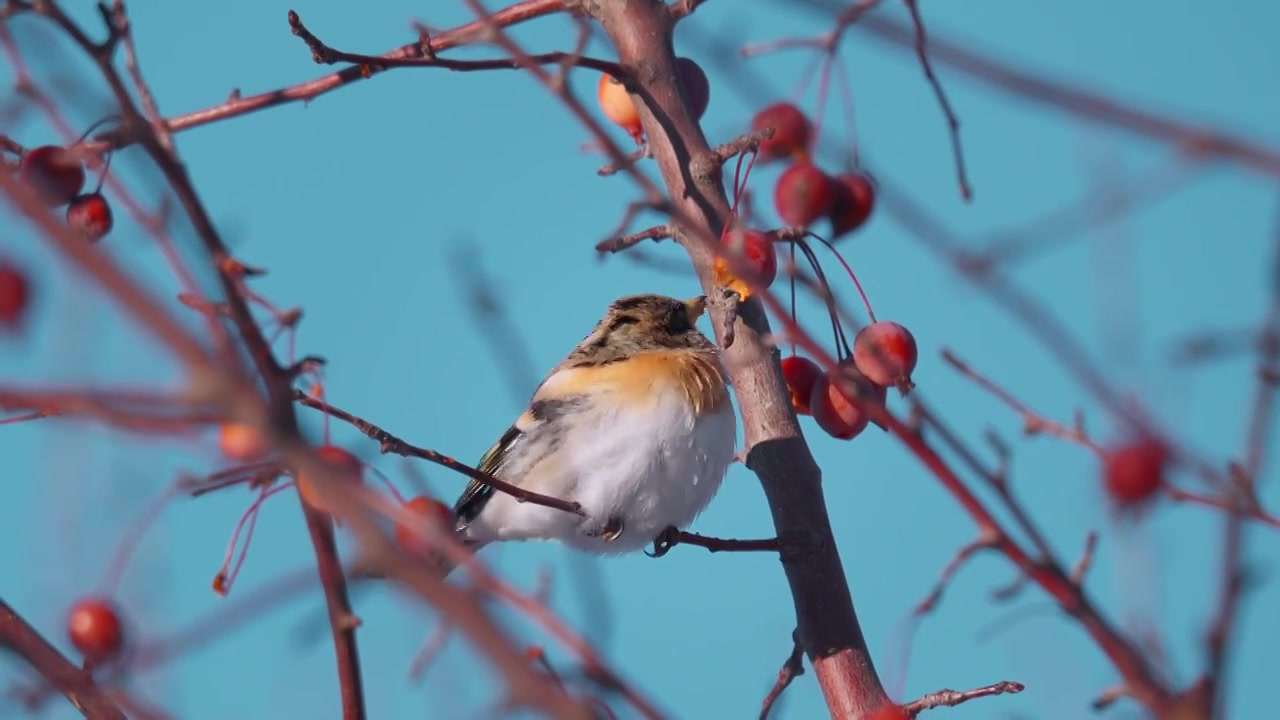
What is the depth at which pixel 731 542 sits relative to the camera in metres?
2.94

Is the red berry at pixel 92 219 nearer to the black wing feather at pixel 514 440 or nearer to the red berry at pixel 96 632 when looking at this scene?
the red berry at pixel 96 632

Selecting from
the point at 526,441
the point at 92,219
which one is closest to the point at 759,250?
the point at 92,219

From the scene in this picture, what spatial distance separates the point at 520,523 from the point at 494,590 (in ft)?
9.34

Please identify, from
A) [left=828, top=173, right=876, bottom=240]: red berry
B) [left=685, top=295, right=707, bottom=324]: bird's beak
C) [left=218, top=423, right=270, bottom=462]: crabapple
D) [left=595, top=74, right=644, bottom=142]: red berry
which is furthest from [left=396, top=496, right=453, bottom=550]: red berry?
[left=685, top=295, right=707, bottom=324]: bird's beak

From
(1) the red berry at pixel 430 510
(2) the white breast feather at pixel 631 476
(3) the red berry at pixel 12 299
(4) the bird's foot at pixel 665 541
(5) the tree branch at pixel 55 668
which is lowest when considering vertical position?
(5) the tree branch at pixel 55 668

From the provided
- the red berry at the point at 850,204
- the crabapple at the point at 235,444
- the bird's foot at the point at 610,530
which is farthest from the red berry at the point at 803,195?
the bird's foot at the point at 610,530

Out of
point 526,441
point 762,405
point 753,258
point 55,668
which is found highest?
point 526,441

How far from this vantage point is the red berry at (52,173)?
2.25 m

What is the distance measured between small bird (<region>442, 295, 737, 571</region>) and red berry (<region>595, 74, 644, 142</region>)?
848 mm

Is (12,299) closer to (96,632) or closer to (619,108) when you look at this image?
(96,632)

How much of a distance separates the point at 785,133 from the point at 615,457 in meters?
Answer: 1.34

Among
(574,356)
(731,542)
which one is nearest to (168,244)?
(731,542)

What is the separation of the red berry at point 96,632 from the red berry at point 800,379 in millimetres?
1518

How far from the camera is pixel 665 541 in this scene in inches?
150
